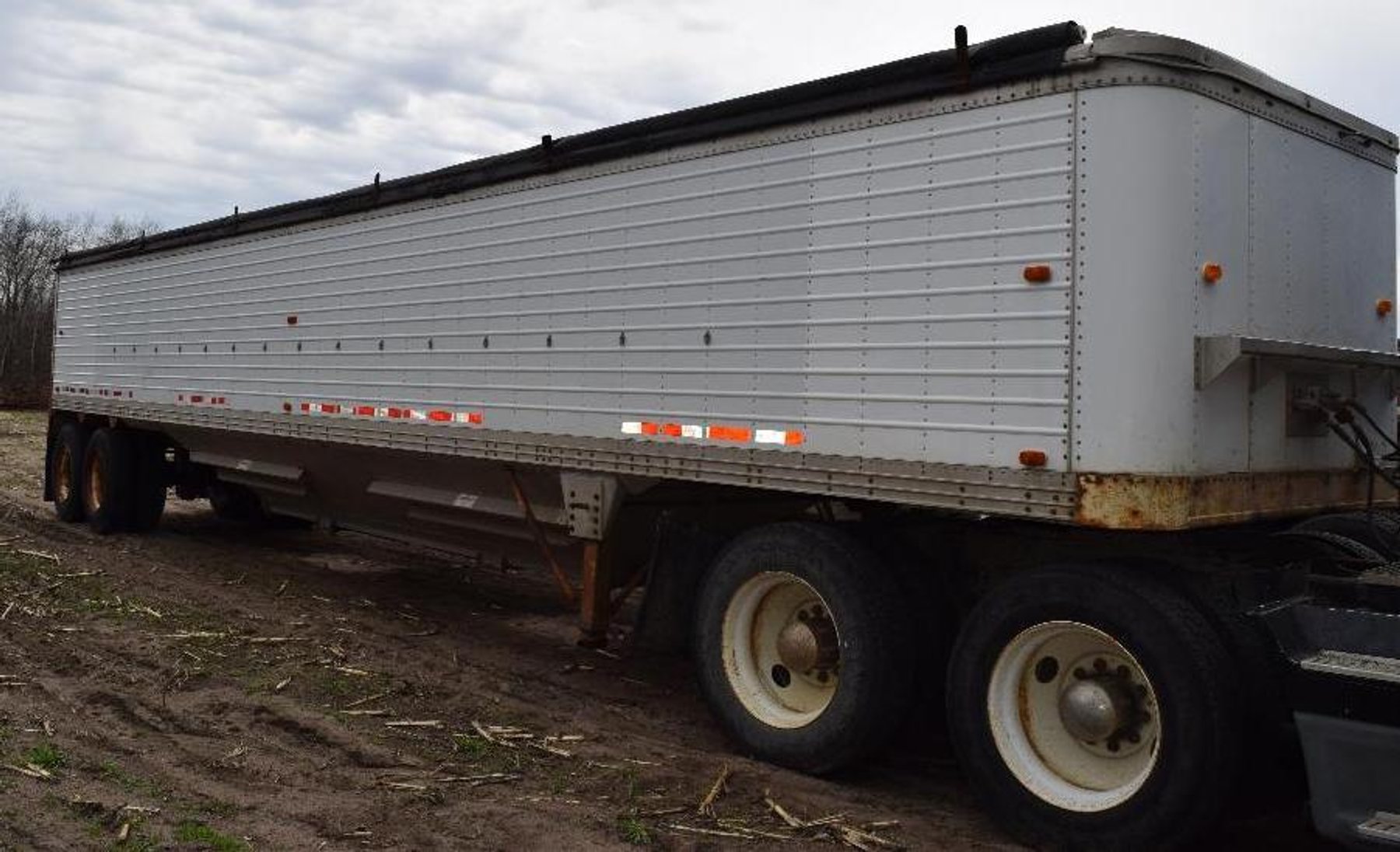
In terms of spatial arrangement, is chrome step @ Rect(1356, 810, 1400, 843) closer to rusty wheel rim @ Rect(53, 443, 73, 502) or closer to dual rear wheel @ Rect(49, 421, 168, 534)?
dual rear wheel @ Rect(49, 421, 168, 534)

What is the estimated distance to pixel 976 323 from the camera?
487cm

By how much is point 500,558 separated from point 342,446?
203cm

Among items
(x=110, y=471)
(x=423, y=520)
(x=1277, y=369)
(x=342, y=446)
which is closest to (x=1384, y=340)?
(x=1277, y=369)

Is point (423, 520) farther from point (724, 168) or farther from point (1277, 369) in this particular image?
point (1277, 369)

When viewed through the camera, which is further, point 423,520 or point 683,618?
point 423,520

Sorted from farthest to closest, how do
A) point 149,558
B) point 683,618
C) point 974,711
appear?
point 149,558
point 683,618
point 974,711

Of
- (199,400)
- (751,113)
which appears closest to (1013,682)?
(751,113)

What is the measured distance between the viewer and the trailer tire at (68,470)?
14.3 m

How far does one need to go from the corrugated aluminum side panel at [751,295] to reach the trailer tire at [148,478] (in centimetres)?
477

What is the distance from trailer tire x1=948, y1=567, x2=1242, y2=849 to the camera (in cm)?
425

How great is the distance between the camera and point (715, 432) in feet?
19.8

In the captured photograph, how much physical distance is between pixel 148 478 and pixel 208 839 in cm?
1030

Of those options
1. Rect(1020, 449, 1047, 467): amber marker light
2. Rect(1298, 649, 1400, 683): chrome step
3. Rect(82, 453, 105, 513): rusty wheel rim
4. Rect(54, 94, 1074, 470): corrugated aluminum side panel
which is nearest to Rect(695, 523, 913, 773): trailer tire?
Rect(54, 94, 1074, 470): corrugated aluminum side panel

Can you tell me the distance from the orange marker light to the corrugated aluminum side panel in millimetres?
33
